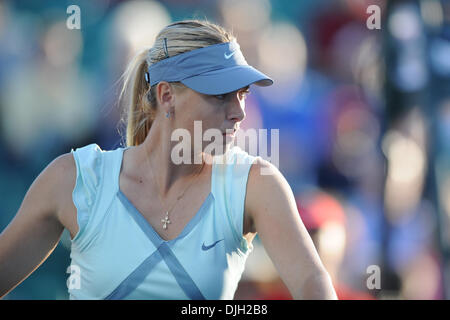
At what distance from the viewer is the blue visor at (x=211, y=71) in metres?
1.76

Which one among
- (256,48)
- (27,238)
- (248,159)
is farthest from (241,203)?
(256,48)

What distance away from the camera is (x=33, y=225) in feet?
5.96

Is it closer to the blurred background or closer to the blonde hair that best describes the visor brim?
the blonde hair

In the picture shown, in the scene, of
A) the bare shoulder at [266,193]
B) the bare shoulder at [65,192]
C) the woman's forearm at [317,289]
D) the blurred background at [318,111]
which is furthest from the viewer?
the blurred background at [318,111]

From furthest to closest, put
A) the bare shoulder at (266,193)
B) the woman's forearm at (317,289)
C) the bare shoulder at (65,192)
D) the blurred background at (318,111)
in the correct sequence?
the blurred background at (318,111), the bare shoulder at (65,192), the bare shoulder at (266,193), the woman's forearm at (317,289)

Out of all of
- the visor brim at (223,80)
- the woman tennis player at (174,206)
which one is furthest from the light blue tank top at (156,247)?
the visor brim at (223,80)

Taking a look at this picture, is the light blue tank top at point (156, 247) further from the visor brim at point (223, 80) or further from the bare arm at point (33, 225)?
the visor brim at point (223, 80)

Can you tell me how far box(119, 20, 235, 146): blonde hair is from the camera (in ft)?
5.98

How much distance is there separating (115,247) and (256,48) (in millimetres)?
2068

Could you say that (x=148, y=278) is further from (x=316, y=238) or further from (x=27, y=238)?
(x=316, y=238)

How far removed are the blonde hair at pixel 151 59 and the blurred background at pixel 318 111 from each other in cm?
98

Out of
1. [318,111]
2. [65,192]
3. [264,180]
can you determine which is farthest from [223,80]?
[318,111]

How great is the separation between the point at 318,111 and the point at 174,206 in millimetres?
1842

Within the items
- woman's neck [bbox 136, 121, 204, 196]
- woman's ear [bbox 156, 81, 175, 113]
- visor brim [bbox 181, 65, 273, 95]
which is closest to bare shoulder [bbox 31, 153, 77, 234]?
woman's neck [bbox 136, 121, 204, 196]
